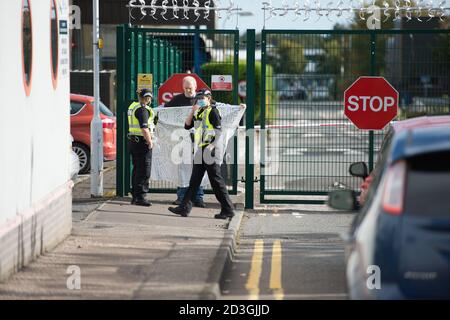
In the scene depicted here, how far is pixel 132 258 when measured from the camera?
1070 cm

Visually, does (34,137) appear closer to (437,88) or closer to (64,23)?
(64,23)

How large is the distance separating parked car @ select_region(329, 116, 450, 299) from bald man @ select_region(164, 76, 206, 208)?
9340 mm

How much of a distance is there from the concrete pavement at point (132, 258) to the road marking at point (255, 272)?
301 millimetres

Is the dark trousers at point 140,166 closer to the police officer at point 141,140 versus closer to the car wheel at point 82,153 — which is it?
the police officer at point 141,140

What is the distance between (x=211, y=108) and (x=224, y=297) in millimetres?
5258

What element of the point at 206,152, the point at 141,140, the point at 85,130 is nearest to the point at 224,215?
the point at 206,152

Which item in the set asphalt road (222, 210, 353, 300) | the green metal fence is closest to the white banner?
the green metal fence

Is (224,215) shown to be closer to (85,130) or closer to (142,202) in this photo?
(142,202)

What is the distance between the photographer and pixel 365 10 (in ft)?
51.5

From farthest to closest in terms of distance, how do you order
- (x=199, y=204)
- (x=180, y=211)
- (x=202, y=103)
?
(x=199, y=204), (x=180, y=211), (x=202, y=103)

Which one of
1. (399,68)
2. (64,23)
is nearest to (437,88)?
(399,68)

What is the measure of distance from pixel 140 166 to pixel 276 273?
511 centimetres

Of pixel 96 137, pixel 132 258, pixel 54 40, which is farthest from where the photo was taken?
pixel 96 137

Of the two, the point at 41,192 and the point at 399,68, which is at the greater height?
the point at 399,68
